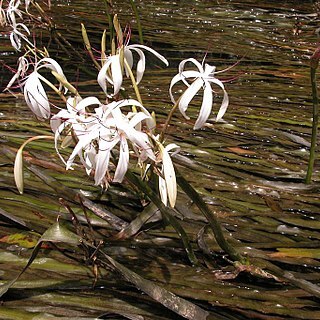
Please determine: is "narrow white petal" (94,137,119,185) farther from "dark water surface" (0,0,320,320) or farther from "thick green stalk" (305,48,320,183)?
"thick green stalk" (305,48,320,183)

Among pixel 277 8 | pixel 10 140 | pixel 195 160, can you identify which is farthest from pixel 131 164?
pixel 277 8

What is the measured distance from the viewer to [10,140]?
4.26 feet

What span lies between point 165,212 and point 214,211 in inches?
9.1

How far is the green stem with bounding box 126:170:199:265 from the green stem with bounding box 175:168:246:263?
4 cm

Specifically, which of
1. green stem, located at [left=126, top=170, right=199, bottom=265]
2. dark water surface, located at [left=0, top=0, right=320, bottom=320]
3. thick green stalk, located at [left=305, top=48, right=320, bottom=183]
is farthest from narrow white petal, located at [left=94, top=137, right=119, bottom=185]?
thick green stalk, located at [left=305, top=48, right=320, bottom=183]

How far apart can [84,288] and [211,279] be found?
0.16 metres

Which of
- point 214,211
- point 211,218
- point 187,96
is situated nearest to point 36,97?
point 187,96

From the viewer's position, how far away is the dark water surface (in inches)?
33.7

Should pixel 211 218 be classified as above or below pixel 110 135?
below

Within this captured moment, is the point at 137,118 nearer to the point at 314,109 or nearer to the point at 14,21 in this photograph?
the point at 314,109

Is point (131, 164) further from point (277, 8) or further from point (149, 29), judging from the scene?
point (277, 8)

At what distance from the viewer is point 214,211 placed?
3.43 ft

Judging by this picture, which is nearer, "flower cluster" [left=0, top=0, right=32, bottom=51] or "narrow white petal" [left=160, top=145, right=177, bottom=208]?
"narrow white petal" [left=160, top=145, right=177, bottom=208]

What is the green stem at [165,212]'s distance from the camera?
79cm
